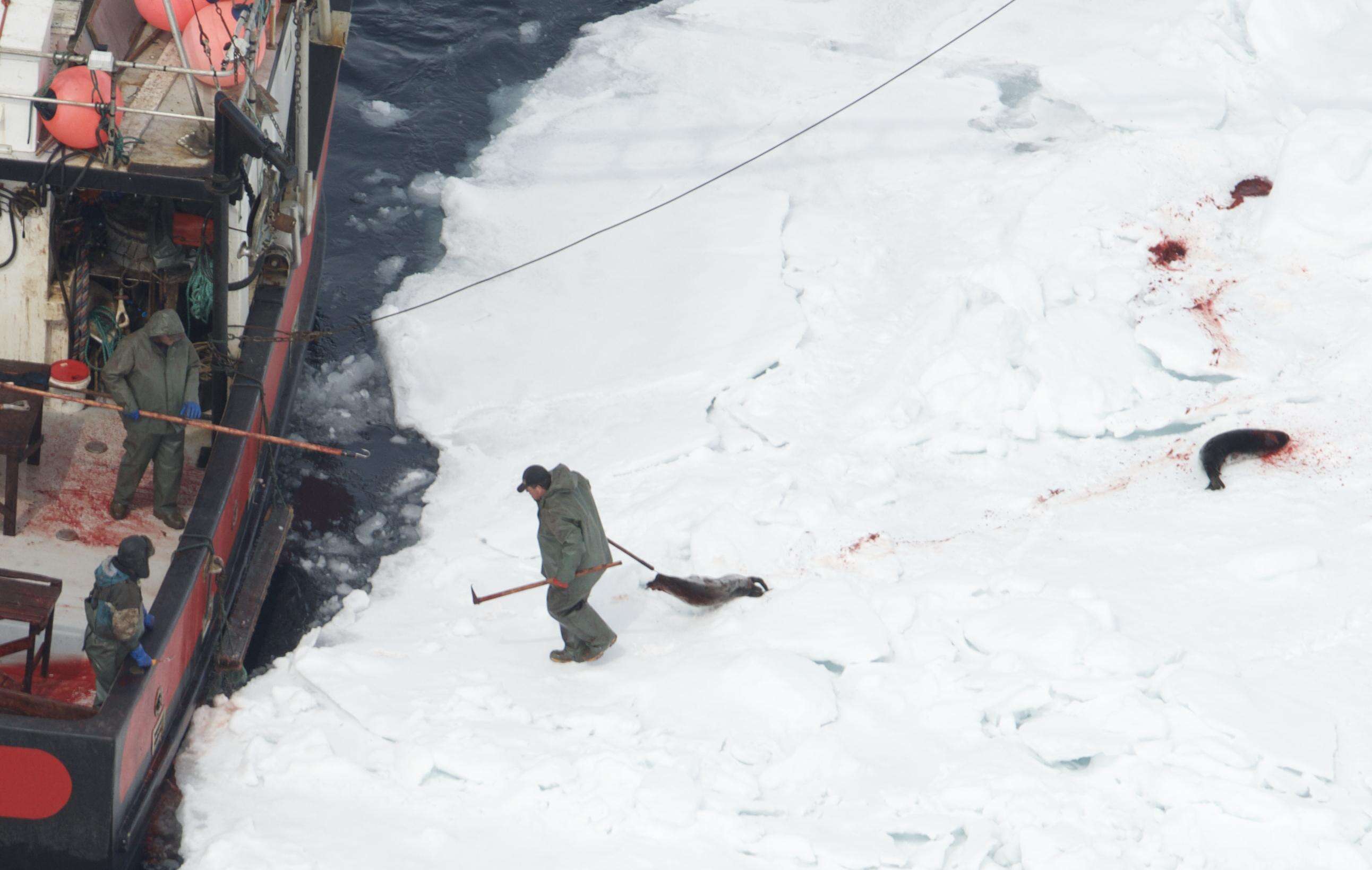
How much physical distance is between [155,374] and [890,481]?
3840mm

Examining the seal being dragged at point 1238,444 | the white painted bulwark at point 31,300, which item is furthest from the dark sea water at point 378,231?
the seal being dragged at point 1238,444

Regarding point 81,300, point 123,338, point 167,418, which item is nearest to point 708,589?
point 167,418

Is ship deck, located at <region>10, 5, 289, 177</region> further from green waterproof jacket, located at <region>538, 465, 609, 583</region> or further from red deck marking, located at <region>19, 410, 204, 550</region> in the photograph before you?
green waterproof jacket, located at <region>538, 465, 609, 583</region>

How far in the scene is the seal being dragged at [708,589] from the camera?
6.59 metres

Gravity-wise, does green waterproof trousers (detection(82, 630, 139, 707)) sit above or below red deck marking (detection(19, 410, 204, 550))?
above

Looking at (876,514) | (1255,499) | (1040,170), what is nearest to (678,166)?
(1040,170)

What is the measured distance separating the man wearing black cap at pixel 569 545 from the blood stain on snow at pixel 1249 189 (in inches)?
226

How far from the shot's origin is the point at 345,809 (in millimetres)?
5582

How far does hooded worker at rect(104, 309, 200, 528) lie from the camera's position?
602cm

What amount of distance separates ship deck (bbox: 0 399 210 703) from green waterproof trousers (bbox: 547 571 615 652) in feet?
5.83

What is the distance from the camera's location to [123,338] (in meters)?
6.69

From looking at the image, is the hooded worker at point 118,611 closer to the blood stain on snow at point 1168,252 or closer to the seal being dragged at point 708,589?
the seal being dragged at point 708,589

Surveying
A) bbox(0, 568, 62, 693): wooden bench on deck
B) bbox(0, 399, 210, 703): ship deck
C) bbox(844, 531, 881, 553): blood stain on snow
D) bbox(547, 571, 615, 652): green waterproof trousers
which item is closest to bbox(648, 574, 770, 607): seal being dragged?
bbox(547, 571, 615, 652): green waterproof trousers

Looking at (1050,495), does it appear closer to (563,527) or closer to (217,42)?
(563,527)
